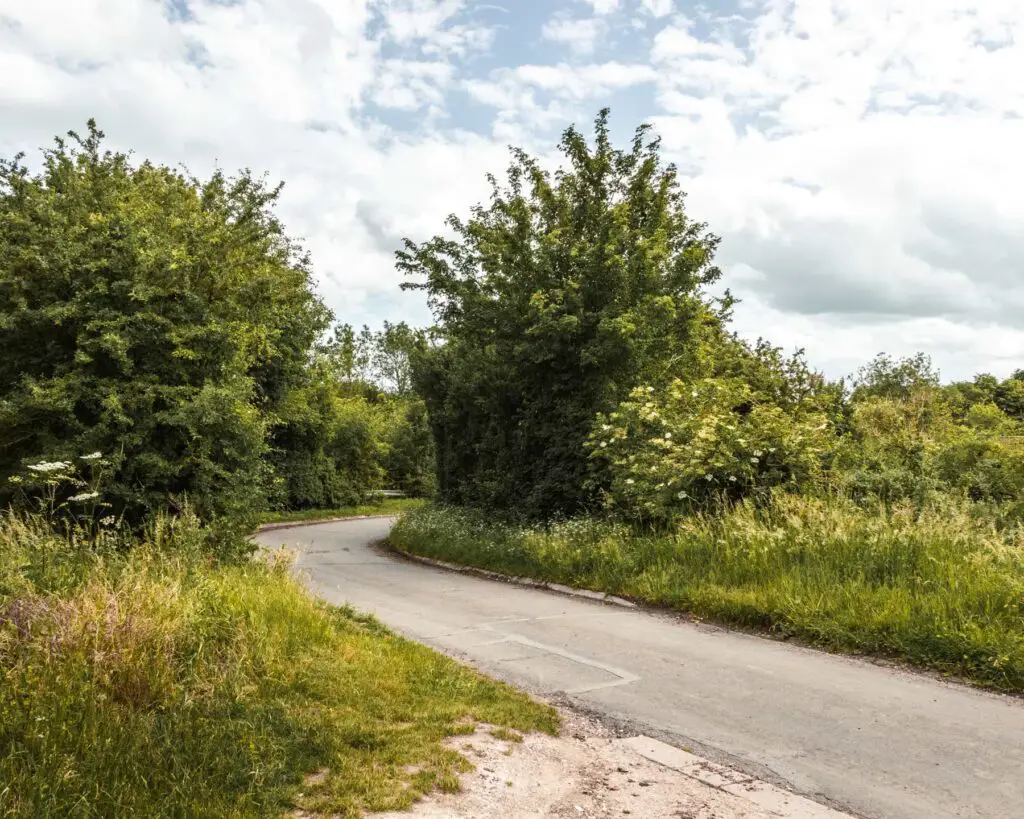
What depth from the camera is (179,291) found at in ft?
34.8

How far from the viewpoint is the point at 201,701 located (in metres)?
4.72

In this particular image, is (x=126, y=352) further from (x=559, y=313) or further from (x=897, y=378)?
(x=897, y=378)

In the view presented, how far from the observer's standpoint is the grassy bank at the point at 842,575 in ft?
21.7

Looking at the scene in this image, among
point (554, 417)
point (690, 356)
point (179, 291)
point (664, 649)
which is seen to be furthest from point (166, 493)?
point (690, 356)

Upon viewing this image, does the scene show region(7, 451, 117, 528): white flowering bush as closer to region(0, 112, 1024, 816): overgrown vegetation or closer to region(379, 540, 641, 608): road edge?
region(0, 112, 1024, 816): overgrown vegetation

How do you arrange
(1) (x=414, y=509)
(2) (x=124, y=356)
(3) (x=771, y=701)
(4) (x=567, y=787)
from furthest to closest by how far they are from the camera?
(1) (x=414, y=509) → (2) (x=124, y=356) → (3) (x=771, y=701) → (4) (x=567, y=787)

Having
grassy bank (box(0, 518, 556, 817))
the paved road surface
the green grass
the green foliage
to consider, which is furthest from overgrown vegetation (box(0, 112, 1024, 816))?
the green foliage

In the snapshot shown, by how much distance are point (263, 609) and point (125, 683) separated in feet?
6.24

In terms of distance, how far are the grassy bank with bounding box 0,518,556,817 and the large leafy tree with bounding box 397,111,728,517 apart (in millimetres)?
8816

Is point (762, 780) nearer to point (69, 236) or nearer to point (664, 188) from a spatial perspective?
point (69, 236)

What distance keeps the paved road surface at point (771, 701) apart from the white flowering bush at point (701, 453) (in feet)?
9.55

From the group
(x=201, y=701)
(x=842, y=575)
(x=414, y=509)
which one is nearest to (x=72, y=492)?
(x=201, y=701)

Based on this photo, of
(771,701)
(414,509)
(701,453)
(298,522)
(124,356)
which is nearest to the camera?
(771,701)

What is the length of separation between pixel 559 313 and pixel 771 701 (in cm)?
1069
